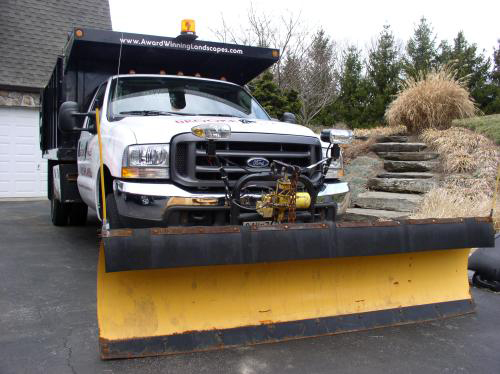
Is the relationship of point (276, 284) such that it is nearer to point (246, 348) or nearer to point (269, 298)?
point (269, 298)

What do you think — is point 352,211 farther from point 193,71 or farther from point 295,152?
point 295,152

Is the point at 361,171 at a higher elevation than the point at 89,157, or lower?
lower

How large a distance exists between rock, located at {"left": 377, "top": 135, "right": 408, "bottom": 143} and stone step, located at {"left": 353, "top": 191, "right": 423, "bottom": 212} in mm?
2141

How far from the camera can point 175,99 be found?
5.30m

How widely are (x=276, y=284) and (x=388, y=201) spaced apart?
4902mm

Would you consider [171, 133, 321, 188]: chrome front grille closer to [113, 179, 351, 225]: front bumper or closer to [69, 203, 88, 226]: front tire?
[113, 179, 351, 225]: front bumper

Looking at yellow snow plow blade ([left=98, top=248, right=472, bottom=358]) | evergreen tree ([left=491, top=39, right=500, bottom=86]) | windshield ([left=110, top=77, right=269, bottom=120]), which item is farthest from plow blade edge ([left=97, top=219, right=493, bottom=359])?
evergreen tree ([left=491, top=39, right=500, bottom=86])

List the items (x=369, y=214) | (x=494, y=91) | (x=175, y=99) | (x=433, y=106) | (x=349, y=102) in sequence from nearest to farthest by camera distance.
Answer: (x=175, y=99), (x=369, y=214), (x=433, y=106), (x=494, y=91), (x=349, y=102)

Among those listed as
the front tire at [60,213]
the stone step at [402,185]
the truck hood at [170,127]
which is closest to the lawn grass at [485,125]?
the stone step at [402,185]

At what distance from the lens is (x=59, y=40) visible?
607 inches

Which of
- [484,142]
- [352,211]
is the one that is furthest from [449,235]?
[484,142]

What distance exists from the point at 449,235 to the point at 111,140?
9.40 ft

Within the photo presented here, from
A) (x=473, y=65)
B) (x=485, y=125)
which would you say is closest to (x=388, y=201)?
(x=485, y=125)

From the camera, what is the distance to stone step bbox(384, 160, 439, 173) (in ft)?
30.0
